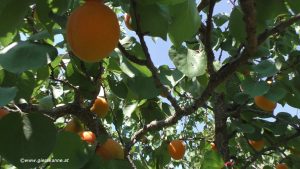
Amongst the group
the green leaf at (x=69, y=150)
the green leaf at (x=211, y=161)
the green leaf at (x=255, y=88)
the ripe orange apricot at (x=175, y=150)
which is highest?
the green leaf at (x=69, y=150)

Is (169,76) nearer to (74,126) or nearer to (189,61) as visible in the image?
(189,61)

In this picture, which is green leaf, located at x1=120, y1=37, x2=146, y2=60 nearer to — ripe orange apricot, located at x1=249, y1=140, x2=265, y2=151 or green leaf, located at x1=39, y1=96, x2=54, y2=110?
green leaf, located at x1=39, y1=96, x2=54, y2=110

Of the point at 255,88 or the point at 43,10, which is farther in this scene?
the point at 255,88

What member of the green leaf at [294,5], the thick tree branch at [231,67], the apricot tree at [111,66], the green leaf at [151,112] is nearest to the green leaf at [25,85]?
the apricot tree at [111,66]

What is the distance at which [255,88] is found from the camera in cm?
200

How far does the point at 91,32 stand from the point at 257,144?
208 cm

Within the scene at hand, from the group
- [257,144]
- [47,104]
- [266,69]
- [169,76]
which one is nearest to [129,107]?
[47,104]

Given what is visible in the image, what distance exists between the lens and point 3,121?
130 centimetres

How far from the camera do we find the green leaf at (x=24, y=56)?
1.23 metres

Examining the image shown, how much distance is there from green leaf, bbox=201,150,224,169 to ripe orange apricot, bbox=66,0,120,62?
1.14 metres

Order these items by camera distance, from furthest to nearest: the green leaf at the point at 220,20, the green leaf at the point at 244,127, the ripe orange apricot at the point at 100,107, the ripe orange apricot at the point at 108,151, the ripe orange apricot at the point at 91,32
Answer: the green leaf at the point at 220,20, the green leaf at the point at 244,127, the ripe orange apricot at the point at 100,107, the ripe orange apricot at the point at 108,151, the ripe orange apricot at the point at 91,32

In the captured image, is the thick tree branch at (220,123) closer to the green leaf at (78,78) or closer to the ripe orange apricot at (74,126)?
the ripe orange apricot at (74,126)

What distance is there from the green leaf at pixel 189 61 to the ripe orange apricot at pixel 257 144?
1440 millimetres

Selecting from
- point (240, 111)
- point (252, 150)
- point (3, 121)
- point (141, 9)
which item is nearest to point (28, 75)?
point (3, 121)
